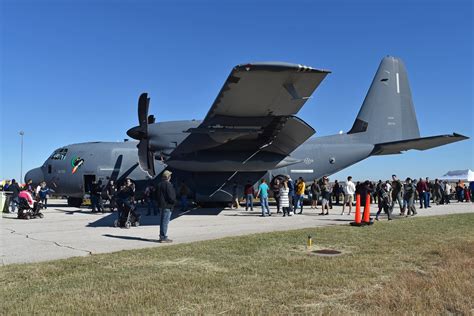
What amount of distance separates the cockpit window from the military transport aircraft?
3 cm

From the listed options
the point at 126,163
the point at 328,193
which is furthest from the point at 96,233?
the point at 328,193

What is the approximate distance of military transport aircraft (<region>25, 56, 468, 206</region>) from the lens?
1239 cm

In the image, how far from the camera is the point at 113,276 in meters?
6.33

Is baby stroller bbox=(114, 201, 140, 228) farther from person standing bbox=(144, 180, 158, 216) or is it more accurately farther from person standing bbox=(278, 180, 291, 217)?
person standing bbox=(278, 180, 291, 217)

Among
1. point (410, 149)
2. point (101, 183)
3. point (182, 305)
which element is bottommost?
point (182, 305)

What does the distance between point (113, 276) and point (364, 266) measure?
427 cm

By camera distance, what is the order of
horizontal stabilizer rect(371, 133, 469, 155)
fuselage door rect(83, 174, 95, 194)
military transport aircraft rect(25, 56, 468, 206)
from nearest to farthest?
military transport aircraft rect(25, 56, 468, 206)
horizontal stabilizer rect(371, 133, 469, 155)
fuselage door rect(83, 174, 95, 194)

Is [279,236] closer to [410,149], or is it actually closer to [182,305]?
[182,305]

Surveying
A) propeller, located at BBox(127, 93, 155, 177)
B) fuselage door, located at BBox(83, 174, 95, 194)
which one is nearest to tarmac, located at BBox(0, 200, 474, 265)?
propeller, located at BBox(127, 93, 155, 177)

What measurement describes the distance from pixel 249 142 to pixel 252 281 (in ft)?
38.5

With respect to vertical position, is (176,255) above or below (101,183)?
below

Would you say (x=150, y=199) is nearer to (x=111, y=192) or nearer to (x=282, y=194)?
(x=111, y=192)

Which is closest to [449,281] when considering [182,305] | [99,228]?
[182,305]

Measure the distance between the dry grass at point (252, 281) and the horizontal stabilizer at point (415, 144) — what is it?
10.3 metres
